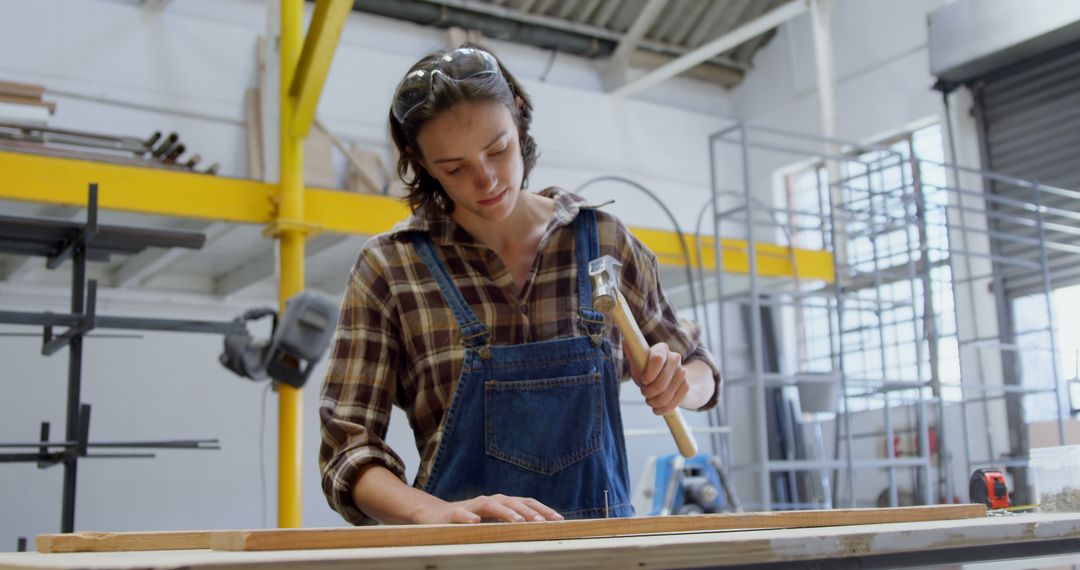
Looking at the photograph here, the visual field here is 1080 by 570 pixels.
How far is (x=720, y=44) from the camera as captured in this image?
8711 millimetres

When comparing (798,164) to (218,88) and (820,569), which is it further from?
(820,569)

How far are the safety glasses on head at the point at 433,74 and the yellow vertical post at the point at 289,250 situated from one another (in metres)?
3.52

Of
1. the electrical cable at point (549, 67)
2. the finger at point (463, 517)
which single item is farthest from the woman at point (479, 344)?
the electrical cable at point (549, 67)

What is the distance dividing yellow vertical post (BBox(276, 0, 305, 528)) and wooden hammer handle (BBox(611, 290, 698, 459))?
357cm

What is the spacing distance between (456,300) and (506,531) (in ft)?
2.38

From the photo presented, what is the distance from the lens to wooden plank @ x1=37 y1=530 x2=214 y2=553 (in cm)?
107

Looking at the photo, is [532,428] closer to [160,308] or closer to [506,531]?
[506,531]

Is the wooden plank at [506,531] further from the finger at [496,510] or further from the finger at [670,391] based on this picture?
the finger at [670,391]

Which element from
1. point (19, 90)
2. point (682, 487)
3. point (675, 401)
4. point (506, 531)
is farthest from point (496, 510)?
point (19, 90)

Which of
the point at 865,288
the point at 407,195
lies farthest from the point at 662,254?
the point at 407,195

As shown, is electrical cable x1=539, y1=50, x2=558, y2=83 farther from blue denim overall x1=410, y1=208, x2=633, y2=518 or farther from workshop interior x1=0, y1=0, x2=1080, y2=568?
blue denim overall x1=410, y1=208, x2=633, y2=518

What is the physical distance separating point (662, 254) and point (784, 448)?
117 inches

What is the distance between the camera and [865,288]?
330 inches

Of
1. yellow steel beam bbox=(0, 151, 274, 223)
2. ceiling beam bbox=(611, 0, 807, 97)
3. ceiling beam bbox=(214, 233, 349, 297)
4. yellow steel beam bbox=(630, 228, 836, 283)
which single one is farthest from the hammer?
ceiling beam bbox=(611, 0, 807, 97)
